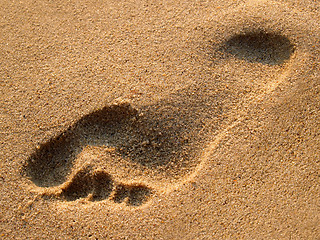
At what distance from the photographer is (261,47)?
1.98 meters

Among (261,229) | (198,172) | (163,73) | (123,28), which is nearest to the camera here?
(261,229)

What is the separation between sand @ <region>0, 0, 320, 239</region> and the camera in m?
1.61

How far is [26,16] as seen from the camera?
83.0 inches

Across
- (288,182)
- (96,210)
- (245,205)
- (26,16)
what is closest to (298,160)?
(288,182)

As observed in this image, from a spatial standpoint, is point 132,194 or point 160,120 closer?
point 132,194

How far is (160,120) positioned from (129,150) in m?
0.24

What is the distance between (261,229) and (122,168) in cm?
76

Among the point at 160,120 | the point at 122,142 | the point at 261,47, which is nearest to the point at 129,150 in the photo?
the point at 122,142

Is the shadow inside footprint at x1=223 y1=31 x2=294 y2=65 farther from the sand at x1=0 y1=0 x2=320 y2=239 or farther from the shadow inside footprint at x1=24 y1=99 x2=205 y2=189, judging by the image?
the shadow inside footprint at x1=24 y1=99 x2=205 y2=189

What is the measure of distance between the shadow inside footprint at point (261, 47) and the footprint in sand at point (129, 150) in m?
0.26

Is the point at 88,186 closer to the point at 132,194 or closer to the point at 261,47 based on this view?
the point at 132,194

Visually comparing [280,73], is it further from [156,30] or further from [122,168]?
[122,168]

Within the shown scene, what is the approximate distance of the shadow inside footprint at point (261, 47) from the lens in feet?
6.38

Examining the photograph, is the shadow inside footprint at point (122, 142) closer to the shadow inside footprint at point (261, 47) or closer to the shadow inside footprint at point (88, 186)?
the shadow inside footprint at point (88, 186)
